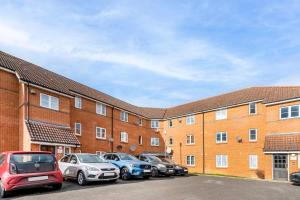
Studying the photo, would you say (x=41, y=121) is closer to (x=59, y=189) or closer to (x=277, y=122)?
(x=59, y=189)

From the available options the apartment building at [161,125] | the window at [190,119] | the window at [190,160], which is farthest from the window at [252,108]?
the window at [190,160]

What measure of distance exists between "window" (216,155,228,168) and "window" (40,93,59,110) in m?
19.7

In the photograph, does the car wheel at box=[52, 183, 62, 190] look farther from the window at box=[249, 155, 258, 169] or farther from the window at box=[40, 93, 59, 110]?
the window at box=[249, 155, 258, 169]

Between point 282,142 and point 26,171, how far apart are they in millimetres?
21657

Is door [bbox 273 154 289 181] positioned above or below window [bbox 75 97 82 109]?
below

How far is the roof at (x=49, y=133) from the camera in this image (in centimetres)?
1972

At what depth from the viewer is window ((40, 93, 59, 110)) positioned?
21.9 m

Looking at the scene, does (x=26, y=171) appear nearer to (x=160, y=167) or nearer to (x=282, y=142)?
(x=160, y=167)

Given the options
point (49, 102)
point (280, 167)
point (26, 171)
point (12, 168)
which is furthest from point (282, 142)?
point (12, 168)

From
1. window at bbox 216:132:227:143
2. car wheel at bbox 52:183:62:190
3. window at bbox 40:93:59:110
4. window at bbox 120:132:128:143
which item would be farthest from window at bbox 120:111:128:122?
car wheel at bbox 52:183:62:190

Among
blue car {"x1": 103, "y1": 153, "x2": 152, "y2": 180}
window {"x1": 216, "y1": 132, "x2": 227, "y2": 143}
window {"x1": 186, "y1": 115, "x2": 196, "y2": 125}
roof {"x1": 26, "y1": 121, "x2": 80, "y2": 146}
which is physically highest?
window {"x1": 186, "y1": 115, "x2": 196, "y2": 125}

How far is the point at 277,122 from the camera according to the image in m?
28.3

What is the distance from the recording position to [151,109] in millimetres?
49094

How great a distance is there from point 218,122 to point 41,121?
2103 centimetres
